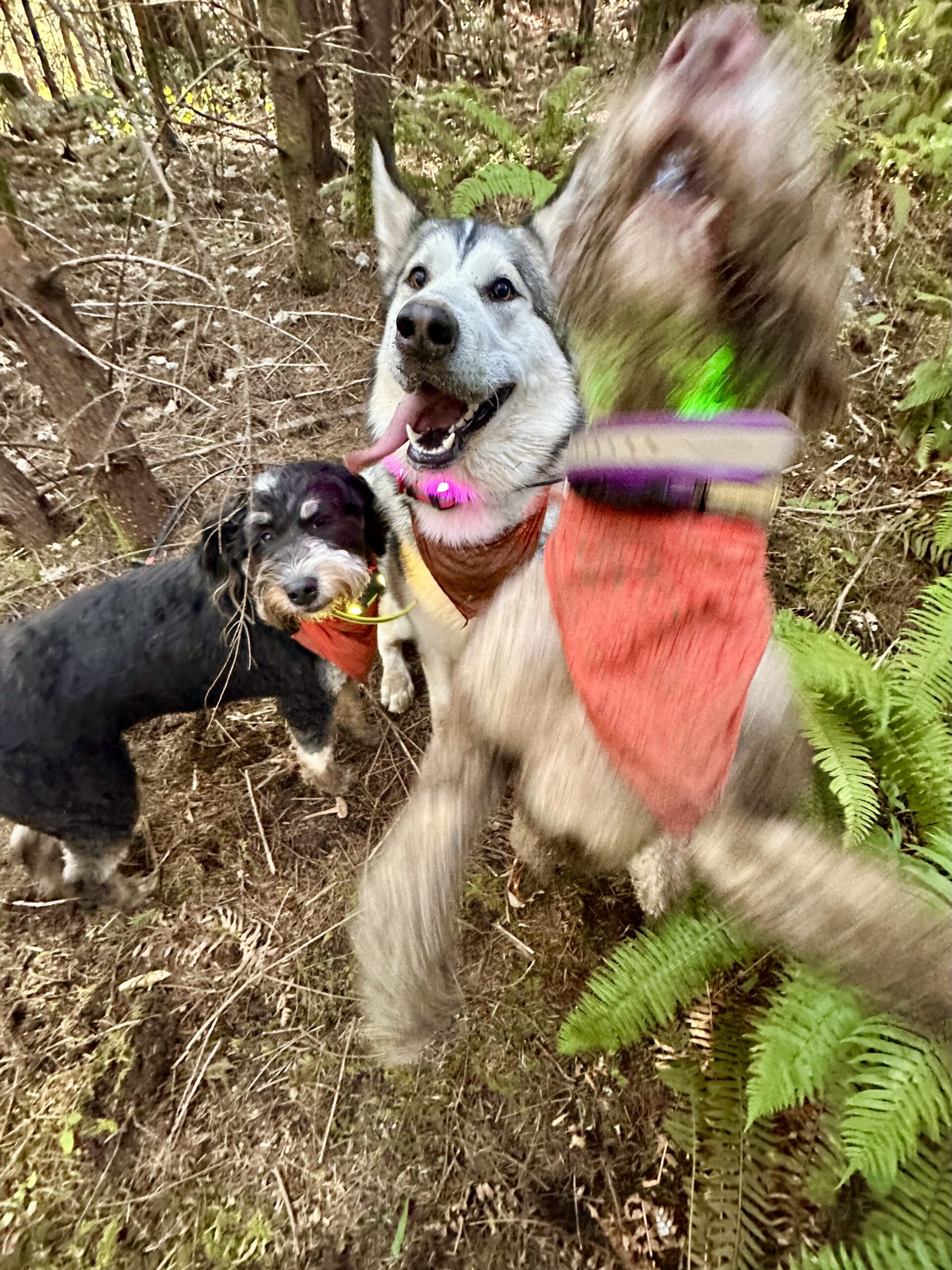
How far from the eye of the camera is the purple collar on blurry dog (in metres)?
1.12

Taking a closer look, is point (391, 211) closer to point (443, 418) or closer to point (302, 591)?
point (443, 418)

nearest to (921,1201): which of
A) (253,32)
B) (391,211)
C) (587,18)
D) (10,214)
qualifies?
(391,211)

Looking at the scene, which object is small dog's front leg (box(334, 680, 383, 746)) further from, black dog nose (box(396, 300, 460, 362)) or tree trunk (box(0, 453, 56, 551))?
tree trunk (box(0, 453, 56, 551))

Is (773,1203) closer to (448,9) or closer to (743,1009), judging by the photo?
(743,1009)

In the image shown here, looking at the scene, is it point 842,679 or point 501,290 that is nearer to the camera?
point 842,679

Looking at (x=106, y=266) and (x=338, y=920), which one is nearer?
(x=338, y=920)

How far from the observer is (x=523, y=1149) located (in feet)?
7.87

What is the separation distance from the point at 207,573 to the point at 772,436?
2370 mm

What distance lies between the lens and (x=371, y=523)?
126 inches

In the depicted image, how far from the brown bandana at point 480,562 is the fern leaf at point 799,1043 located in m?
1.61

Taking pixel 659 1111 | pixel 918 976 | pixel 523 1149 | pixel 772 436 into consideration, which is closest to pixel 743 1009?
pixel 659 1111

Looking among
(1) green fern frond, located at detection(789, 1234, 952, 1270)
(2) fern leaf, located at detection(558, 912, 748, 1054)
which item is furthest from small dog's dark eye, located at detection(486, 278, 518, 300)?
(1) green fern frond, located at detection(789, 1234, 952, 1270)

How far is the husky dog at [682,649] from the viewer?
0.95m

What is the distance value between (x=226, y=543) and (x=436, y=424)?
1018mm
